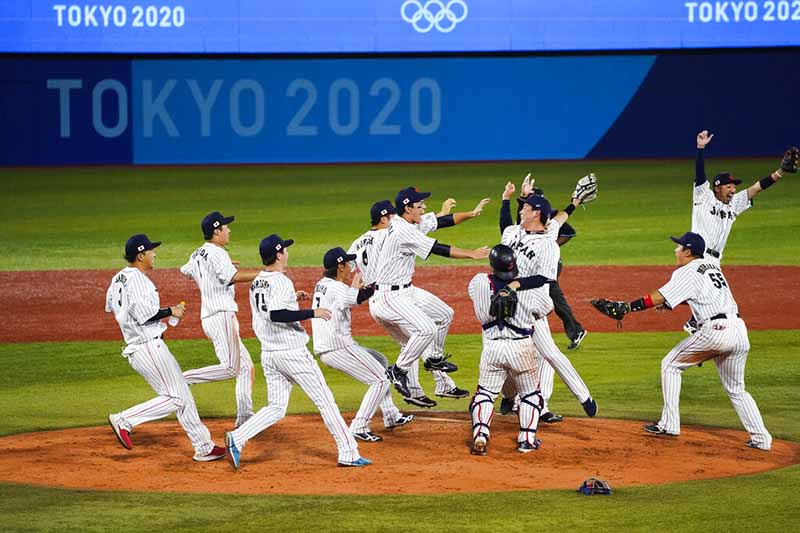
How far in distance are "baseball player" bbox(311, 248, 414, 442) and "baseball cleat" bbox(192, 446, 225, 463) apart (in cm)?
99

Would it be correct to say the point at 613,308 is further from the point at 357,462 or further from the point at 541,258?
the point at 357,462

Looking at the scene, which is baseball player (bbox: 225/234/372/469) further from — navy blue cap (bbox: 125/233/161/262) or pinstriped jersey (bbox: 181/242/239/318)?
pinstriped jersey (bbox: 181/242/239/318)

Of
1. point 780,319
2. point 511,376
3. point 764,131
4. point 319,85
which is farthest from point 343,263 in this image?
point 764,131

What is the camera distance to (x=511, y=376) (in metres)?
9.27

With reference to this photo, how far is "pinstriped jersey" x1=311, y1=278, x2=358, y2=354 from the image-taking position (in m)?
9.16

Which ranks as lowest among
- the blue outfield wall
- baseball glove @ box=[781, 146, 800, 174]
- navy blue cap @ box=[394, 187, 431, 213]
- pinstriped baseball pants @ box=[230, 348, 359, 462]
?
pinstriped baseball pants @ box=[230, 348, 359, 462]

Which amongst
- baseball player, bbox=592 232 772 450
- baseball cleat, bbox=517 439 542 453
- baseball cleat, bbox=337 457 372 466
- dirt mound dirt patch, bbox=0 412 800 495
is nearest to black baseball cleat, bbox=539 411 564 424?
dirt mound dirt patch, bbox=0 412 800 495

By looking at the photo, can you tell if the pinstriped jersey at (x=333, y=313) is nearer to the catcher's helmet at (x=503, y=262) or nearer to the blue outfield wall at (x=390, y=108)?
the catcher's helmet at (x=503, y=262)

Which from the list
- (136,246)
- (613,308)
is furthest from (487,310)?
(136,246)

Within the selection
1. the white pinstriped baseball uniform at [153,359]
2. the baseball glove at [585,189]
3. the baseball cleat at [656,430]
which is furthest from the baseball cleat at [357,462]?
the baseball glove at [585,189]

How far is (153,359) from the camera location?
894cm

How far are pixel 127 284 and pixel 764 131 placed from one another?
21300mm

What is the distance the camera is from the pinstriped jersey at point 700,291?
9188mm

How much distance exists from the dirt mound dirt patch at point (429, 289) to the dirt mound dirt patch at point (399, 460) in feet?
16.1
